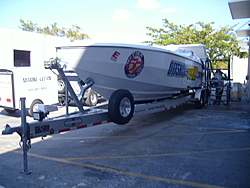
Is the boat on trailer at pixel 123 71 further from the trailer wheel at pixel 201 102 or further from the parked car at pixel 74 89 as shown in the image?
the parked car at pixel 74 89

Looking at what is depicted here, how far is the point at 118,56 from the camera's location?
6262mm

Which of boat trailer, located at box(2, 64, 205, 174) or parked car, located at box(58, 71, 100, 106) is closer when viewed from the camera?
boat trailer, located at box(2, 64, 205, 174)

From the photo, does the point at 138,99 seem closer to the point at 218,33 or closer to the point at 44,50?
the point at 44,50

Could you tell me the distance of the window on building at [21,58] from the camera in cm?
2030

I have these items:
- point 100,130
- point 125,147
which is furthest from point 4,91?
point 125,147

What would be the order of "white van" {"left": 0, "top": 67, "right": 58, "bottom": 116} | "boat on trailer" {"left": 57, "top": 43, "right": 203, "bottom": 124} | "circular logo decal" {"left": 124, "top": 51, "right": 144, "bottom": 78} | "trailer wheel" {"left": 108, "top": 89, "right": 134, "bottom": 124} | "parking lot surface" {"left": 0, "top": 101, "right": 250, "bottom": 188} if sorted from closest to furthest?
"parking lot surface" {"left": 0, "top": 101, "right": 250, "bottom": 188} < "trailer wheel" {"left": 108, "top": 89, "right": 134, "bottom": 124} < "boat on trailer" {"left": 57, "top": 43, "right": 203, "bottom": 124} < "circular logo decal" {"left": 124, "top": 51, "right": 144, "bottom": 78} < "white van" {"left": 0, "top": 67, "right": 58, "bottom": 116}

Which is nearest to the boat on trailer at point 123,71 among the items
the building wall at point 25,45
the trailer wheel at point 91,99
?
the trailer wheel at point 91,99

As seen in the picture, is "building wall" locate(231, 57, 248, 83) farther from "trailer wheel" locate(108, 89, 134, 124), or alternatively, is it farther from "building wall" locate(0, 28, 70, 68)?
"trailer wheel" locate(108, 89, 134, 124)

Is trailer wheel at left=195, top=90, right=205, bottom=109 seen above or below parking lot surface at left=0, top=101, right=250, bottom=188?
above

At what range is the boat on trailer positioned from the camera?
589 centimetres

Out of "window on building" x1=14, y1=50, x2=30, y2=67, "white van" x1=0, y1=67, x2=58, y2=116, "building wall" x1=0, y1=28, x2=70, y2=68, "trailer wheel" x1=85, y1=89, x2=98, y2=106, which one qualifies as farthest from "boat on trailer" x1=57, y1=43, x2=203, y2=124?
"window on building" x1=14, y1=50, x2=30, y2=67

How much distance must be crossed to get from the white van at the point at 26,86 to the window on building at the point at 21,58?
37.2 ft

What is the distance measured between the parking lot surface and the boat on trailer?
0.94 m

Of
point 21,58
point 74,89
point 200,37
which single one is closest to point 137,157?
point 74,89
